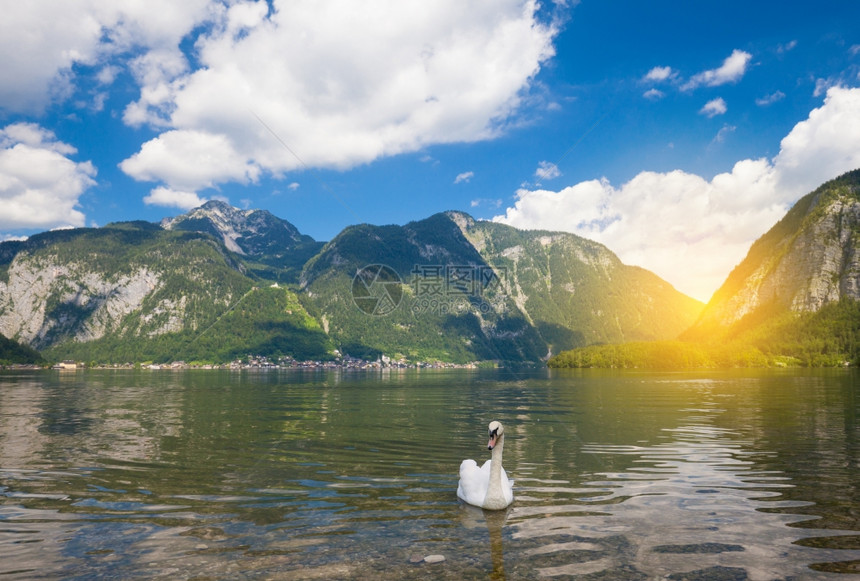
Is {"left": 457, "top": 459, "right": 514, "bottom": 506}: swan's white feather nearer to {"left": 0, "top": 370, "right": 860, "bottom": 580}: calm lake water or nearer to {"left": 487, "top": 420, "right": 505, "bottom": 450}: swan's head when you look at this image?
{"left": 0, "top": 370, "right": 860, "bottom": 580}: calm lake water

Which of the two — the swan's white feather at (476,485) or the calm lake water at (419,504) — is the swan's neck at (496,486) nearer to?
the swan's white feather at (476,485)

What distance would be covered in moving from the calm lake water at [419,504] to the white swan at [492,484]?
1.31 ft

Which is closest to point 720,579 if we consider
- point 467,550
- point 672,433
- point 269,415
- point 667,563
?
point 667,563

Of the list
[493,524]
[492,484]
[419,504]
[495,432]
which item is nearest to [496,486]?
[492,484]

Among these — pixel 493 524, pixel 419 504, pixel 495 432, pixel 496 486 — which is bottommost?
pixel 419 504

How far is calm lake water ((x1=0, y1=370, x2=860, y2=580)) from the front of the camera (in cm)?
998

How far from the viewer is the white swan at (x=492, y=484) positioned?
44.9 ft

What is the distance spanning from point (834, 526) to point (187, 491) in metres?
19.0

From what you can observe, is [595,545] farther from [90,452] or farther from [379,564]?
[90,452]

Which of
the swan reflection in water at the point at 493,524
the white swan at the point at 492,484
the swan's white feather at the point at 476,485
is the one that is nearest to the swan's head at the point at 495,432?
the white swan at the point at 492,484

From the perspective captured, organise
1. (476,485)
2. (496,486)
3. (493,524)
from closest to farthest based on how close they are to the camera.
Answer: (493,524), (496,486), (476,485)

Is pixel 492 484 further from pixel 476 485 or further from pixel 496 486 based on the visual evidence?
pixel 476 485

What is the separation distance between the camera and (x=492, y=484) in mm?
13805

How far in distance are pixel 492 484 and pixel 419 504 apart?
2.49m
